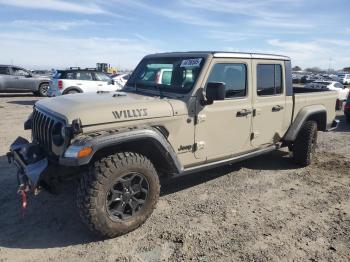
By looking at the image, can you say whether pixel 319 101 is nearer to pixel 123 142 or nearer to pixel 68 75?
pixel 123 142

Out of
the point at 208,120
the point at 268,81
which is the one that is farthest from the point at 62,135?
the point at 268,81

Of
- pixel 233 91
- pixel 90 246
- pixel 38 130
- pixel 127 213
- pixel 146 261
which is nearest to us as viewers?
pixel 146 261

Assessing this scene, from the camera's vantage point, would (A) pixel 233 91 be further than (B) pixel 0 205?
Yes

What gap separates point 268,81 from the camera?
529 cm

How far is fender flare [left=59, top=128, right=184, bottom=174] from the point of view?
332cm

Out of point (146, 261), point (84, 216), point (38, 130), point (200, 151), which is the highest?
point (38, 130)

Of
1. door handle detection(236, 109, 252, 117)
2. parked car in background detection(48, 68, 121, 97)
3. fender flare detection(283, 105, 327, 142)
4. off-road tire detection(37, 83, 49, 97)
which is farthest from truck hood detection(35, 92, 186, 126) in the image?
off-road tire detection(37, 83, 49, 97)

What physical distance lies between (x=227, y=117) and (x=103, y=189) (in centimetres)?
195

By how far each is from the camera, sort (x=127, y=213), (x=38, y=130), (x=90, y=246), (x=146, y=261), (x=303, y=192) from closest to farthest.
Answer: (x=146, y=261) → (x=90, y=246) → (x=127, y=213) → (x=38, y=130) → (x=303, y=192)

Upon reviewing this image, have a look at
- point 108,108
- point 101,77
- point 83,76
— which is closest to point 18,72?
point 83,76

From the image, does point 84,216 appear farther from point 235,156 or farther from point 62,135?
point 235,156

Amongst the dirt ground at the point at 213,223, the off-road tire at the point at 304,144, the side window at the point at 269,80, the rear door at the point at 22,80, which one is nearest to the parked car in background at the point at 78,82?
the rear door at the point at 22,80

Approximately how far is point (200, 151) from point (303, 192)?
1771mm

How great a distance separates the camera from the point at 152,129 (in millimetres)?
3842
